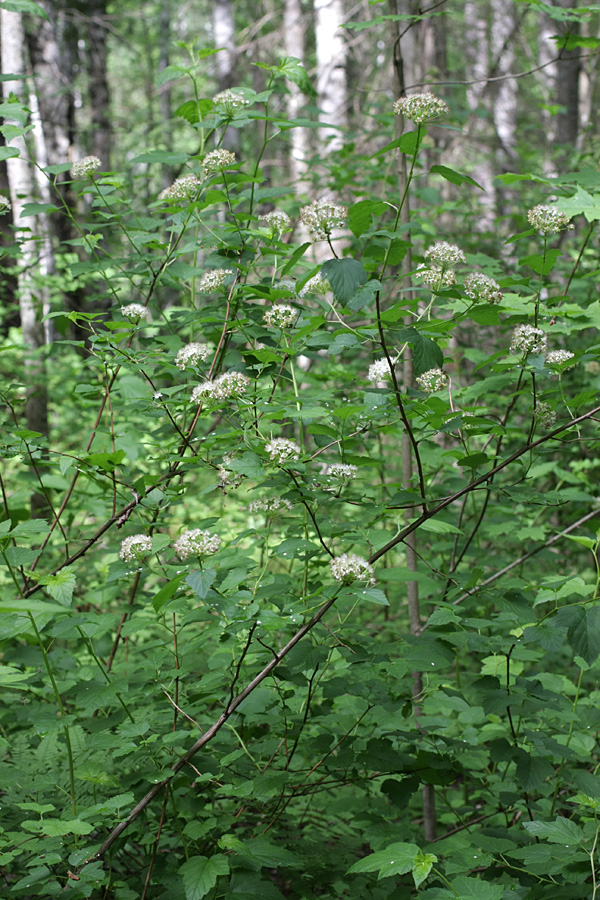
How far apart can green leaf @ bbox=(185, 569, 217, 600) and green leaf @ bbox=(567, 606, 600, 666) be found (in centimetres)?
79

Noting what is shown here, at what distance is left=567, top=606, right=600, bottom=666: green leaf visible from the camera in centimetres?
147

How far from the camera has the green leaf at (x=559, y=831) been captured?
1510mm

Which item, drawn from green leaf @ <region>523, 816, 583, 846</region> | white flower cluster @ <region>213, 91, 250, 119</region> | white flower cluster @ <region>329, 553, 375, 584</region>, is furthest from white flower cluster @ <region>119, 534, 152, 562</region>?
white flower cluster @ <region>213, 91, 250, 119</region>

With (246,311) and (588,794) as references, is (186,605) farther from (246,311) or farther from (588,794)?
(588,794)

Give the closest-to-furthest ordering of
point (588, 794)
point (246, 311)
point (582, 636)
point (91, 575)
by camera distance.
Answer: point (582, 636)
point (588, 794)
point (246, 311)
point (91, 575)

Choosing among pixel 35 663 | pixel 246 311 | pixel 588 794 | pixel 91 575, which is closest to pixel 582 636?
pixel 588 794

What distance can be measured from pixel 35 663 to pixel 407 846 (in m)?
1.35

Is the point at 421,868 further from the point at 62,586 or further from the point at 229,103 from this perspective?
the point at 229,103

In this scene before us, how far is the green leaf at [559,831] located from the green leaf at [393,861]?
1.00ft

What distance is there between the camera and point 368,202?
4.57 ft

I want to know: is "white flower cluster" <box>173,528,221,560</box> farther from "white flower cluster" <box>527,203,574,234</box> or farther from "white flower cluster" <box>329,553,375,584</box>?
"white flower cluster" <box>527,203,574,234</box>

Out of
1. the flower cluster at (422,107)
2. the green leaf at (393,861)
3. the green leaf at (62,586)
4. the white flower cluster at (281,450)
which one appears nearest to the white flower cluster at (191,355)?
the white flower cluster at (281,450)

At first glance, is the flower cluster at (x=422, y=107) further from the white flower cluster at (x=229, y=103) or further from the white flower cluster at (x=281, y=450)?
the white flower cluster at (x=281, y=450)

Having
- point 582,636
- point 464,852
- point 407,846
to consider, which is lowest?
point 464,852
